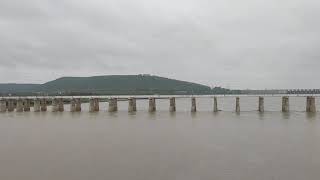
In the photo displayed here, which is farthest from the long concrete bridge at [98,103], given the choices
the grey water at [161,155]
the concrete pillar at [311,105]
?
the grey water at [161,155]

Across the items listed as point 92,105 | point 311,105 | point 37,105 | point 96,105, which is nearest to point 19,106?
point 37,105

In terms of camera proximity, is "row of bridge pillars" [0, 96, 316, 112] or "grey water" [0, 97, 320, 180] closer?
"grey water" [0, 97, 320, 180]

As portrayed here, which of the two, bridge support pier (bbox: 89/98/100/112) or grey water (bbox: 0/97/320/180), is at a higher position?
bridge support pier (bbox: 89/98/100/112)

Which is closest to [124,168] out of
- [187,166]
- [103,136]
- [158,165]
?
[158,165]

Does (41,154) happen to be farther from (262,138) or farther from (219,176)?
(262,138)

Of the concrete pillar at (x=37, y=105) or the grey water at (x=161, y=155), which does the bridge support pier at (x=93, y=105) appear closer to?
the concrete pillar at (x=37, y=105)

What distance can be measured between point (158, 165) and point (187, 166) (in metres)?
1.38

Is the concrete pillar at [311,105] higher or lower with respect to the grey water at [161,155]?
higher

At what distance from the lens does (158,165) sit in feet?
66.0

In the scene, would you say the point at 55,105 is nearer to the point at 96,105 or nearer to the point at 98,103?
the point at 96,105

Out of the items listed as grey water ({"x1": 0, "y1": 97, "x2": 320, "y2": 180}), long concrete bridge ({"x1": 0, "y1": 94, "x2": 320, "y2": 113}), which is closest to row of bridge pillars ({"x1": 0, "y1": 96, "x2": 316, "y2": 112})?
long concrete bridge ({"x1": 0, "y1": 94, "x2": 320, "y2": 113})

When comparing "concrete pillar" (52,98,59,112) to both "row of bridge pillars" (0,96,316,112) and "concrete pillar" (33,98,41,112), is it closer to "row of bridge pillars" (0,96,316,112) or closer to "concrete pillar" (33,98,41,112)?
"row of bridge pillars" (0,96,316,112)

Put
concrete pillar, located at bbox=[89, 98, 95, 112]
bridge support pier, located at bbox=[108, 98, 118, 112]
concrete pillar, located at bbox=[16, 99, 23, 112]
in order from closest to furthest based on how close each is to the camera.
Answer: bridge support pier, located at bbox=[108, 98, 118, 112]
concrete pillar, located at bbox=[89, 98, 95, 112]
concrete pillar, located at bbox=[16, 99, 23, 112]

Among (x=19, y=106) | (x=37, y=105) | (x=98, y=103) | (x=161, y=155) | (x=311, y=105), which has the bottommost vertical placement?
(x=161, y=155)
